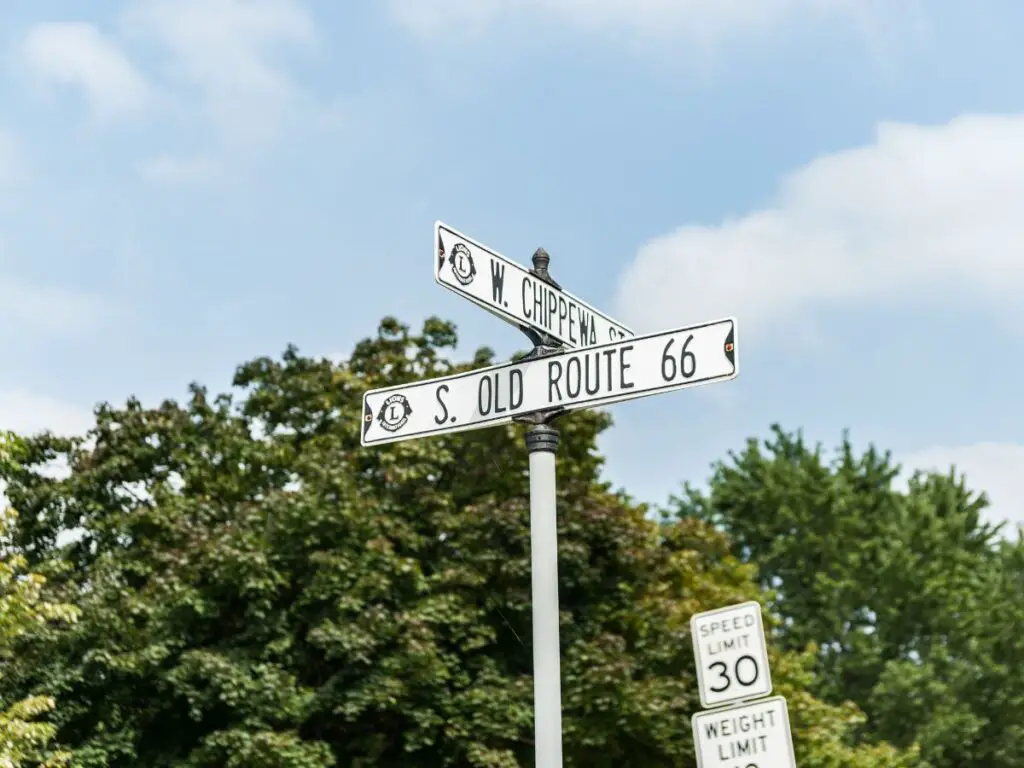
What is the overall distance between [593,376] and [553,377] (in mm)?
176

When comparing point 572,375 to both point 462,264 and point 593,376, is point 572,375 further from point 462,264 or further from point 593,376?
point 462,264

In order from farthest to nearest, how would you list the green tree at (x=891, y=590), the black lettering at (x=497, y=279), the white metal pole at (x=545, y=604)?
the green tree at (x=891, y=590) → the black lettering at (x=497, y=279) → the white metal pole at (x=545, y=604)

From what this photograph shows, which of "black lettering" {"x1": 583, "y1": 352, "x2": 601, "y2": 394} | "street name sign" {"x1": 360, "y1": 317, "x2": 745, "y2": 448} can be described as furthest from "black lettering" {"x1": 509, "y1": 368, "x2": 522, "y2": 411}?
"black lettering" {"x1": 583, "y1": 352, "x2": 601, "y2": 394}

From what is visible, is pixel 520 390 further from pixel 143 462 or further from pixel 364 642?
pixel 143 462

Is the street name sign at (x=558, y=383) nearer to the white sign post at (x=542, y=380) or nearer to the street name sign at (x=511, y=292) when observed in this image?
the white sign post at (x=542, y=380)

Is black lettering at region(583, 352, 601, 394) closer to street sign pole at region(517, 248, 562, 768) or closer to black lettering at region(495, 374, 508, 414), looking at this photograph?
street sign pole at region(517, 248, 562, 768)

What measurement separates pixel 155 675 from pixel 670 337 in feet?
55.3

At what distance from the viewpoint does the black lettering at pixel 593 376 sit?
18.2 feet

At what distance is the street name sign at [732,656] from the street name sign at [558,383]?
0.91m

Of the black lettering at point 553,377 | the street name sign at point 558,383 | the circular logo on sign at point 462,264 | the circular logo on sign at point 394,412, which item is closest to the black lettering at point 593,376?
the street name sign at point 558,383

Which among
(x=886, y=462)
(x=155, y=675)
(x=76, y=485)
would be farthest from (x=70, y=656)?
(x=886, y=462)

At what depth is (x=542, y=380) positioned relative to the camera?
566 centimetres

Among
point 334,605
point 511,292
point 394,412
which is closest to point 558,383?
point 511,292

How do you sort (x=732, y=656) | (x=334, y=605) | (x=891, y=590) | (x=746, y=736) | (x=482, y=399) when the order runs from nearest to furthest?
(x=746, y=736), (x=732, y=656), (x=482, y=399), (x=334, y=605), (x=891, y=590)
